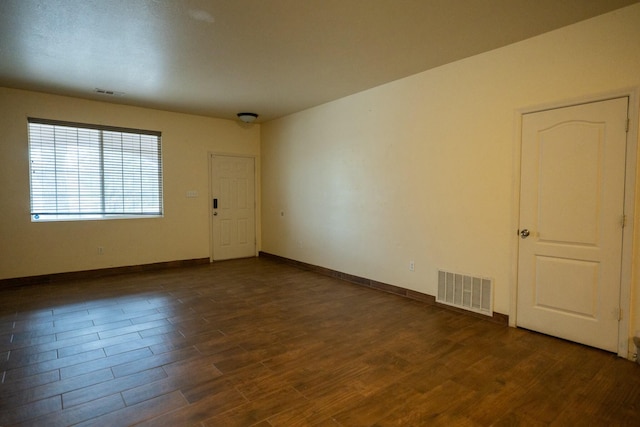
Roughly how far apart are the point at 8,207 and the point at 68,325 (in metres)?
2.55

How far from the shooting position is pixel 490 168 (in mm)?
3553

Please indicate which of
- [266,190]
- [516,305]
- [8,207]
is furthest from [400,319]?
[8,207]

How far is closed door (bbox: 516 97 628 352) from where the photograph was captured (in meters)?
2.80

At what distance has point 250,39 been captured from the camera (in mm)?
3240

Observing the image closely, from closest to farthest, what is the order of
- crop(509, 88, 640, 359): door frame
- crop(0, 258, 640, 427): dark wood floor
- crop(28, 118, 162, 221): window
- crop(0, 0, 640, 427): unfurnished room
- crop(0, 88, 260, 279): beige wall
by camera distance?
1. crop(0, 258, 640, 427): dark wood floor
2. crop(0, 0, 640, 427): unfurnished room
3. crop(509, 88, 640, 359): door frame
4. crop(0, 88, 260, 279): beige wall
5. crop(28, 118, 162, 221): window

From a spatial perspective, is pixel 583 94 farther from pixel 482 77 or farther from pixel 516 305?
pixel 516 305

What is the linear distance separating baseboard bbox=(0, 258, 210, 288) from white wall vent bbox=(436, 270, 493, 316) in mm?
4426

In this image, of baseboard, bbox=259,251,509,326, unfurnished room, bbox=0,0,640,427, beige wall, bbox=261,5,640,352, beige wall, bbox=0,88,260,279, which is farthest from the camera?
beige wall, bbox=0,88,260,279

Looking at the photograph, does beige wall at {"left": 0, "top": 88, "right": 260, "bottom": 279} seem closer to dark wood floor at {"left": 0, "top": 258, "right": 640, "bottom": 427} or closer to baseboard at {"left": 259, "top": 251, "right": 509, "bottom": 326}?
dark wood floor at {"left": 0, "top": 258, "right": 640, "bottom": 427}

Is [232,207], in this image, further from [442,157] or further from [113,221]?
[442,157]

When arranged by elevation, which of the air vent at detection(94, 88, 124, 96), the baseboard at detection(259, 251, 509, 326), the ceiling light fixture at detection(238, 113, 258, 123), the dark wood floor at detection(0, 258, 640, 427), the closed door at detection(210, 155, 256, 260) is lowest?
the dark wood floor at detection(0, 258, 640, 427)

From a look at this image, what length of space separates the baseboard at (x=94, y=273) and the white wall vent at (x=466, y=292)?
14.5 feet

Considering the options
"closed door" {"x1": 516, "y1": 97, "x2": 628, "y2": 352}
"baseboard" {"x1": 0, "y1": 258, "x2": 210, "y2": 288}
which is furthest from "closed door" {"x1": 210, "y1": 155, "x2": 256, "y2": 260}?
"closed door" {"x1": 516, "y1": 97, "x2": 628, "y2": 352}

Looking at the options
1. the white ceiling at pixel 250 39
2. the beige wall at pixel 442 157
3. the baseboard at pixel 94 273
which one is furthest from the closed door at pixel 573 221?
the baseboard at pixel 94 273
